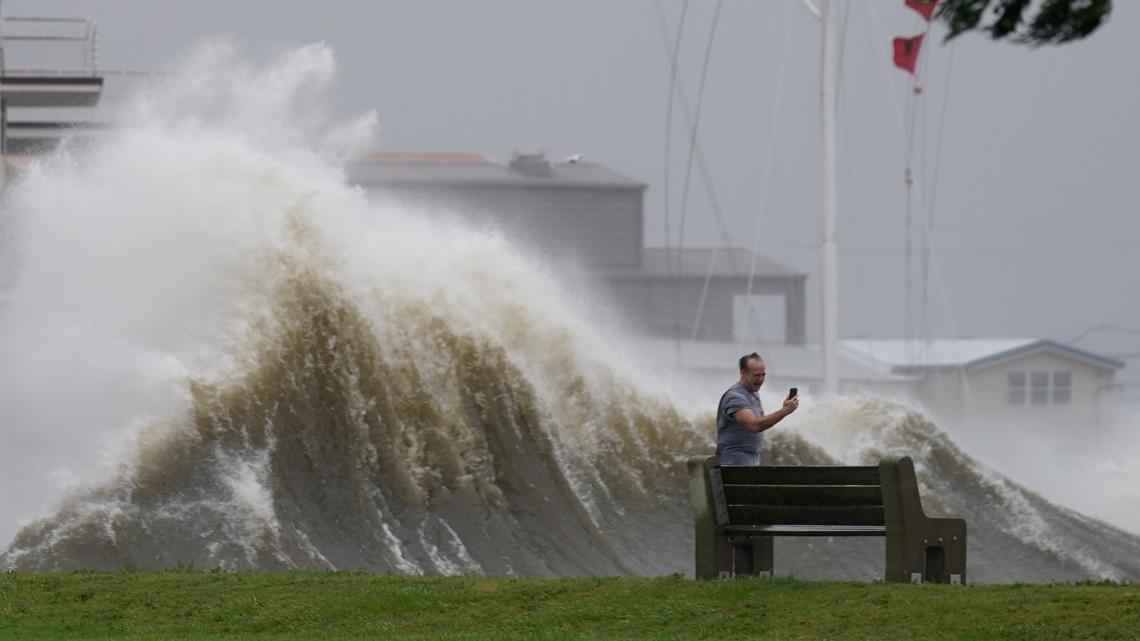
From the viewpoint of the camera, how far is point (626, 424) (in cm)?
2273

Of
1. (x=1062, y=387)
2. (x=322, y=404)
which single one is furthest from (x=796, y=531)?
(x=1062, y=387)

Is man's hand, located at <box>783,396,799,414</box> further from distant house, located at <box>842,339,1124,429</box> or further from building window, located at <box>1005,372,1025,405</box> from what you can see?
building window, located at <box>1005,372,1025,405</box>

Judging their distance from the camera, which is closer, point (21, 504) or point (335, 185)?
point (21, 504)

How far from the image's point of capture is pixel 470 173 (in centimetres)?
8244

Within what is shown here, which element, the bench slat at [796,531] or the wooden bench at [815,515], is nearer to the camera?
the wooden bench at [815,515]

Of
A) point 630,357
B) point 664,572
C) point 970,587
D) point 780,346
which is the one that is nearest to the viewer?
point 970,587

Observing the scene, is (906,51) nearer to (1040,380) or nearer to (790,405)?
(790,405)

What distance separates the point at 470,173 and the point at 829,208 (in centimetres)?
4471

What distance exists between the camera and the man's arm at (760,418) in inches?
493

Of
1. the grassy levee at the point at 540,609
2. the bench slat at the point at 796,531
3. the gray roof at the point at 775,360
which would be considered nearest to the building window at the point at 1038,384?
the gray roof at the point at 775,360

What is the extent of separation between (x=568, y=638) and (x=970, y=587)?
2325mm

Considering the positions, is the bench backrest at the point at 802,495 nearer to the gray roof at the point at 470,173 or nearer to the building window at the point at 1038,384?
the gray roof at the point at 470,173

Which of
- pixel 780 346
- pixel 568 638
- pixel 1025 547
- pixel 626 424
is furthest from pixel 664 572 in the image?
pixel 780 346

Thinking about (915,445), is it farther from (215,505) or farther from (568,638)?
(568,638)
